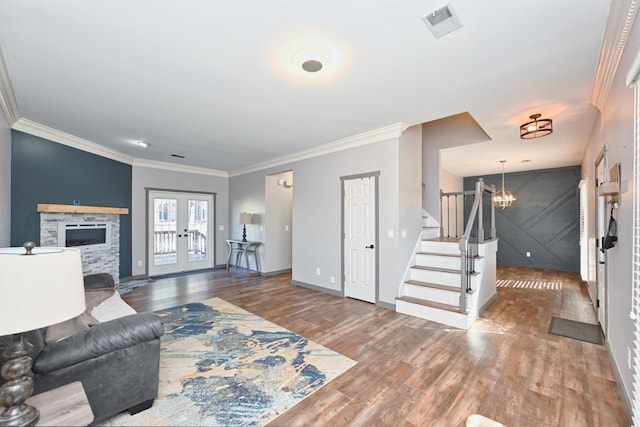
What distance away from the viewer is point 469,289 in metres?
3.83

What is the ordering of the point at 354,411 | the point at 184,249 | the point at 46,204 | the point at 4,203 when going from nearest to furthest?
the point at 354,411 → the point at 4,203 → the point at 46,204 → the point at 184,249

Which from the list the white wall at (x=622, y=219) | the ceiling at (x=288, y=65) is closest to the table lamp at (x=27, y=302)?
the ceiling at (x=288, y=65)

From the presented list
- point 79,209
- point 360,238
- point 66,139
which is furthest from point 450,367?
point 66,139

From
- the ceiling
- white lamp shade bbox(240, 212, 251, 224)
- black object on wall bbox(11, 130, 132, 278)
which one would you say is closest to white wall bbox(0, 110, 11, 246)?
black object on wall bbox(11, 130, 132, 278)

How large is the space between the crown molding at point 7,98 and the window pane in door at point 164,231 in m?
3.17

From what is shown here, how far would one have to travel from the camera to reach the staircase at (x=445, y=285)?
145 inches

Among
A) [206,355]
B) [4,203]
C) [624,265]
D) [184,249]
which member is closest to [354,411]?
[206,355]

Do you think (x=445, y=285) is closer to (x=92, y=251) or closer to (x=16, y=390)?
(x=16, y=390)

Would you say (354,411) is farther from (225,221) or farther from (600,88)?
(225,221)

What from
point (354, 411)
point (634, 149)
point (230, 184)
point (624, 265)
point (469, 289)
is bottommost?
point (354, 411)

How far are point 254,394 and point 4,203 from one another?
4047 mm

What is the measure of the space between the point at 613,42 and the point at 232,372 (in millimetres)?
4082

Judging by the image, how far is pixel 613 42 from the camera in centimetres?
214

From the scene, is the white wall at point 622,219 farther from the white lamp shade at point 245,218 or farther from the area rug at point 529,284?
the white lamp shade at point 245,218
